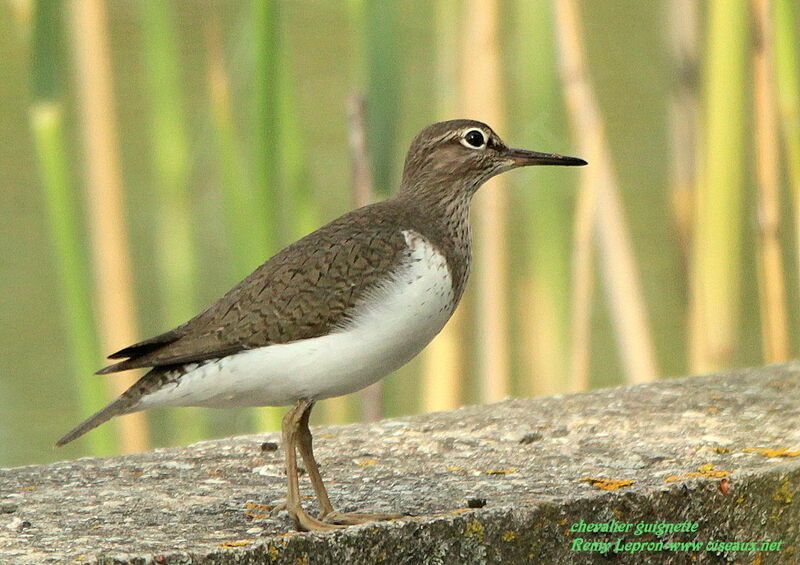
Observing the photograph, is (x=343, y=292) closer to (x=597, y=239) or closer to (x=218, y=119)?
(x=218, y=119)

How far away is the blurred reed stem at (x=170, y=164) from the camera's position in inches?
163

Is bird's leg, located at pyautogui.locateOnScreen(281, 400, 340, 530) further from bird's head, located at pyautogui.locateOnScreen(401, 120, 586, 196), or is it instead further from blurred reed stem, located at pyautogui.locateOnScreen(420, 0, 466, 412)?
blurred reed stem, located at pyautogui.locateOnScreen(420, 0, 466, 412)

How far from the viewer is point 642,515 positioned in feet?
8.98

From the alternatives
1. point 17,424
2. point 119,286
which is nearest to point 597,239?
point 119,286

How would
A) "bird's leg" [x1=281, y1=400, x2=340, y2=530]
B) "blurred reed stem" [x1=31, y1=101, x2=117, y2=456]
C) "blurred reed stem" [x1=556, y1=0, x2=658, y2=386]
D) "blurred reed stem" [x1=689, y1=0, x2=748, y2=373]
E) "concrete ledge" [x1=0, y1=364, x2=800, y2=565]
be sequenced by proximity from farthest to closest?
"blurred reed stem" [x1=556, y1=0, x2=658, y2=386]
"blurred reed stem" [x1=689, y1=0, x2=748, y2=373]
"blurred reed stem" [x1=31, y1=101, x2=117, y2=456]
"bird's leg" [x1=281, y1=400, x2=340, y2=530]
"concrete ledge" [x1=0, y1=364, x2=800, y2=565]

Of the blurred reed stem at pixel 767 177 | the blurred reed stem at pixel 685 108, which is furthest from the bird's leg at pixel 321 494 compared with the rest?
the blurred reed stem at pixel 685 108

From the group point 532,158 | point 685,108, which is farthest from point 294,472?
point 685,108

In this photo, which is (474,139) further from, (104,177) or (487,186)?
(104,177)

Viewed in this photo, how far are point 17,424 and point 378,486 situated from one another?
13.4 ft

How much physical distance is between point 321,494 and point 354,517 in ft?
0.62

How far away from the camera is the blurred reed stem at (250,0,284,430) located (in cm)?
385

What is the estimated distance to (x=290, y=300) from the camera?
296 cm

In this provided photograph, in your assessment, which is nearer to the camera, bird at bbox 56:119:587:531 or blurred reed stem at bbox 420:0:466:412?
bird at bbox 56:119:587:531

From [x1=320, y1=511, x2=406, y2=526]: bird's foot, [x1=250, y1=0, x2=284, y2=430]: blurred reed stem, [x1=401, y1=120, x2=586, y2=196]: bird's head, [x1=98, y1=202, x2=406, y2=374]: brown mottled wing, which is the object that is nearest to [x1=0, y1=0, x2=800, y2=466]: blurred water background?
[x1=250, y1=0, x2=284, y2=430]: blurred reed stem
